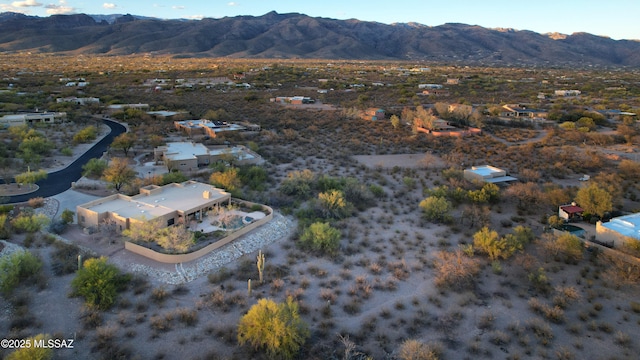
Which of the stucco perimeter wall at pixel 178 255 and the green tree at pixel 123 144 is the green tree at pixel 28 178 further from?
the stucco perimeter wall at pixel 178 255

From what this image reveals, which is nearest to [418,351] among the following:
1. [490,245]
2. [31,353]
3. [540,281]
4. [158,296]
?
[540,281]

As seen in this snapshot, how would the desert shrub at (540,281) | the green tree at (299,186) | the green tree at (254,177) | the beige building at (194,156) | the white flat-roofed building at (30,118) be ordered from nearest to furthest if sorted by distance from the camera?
the desert shrub at (540,281)
the green tree at (299,186)
the green tree at (254,177)
the beige building at (194,156)
the white flat-roofed building at (30,118)

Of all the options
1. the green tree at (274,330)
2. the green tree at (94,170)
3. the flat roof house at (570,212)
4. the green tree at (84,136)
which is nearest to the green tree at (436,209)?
the flat roof house at (570,212)

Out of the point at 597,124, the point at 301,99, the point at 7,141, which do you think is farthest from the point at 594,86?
the point at 7,141

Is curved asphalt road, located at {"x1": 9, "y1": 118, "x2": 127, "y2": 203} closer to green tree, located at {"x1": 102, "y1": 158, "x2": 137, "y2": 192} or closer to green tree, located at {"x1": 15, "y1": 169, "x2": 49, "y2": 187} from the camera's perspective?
green tree, located at {"x1": 15, "y1": 169, "x2": 49, "y2": 187}

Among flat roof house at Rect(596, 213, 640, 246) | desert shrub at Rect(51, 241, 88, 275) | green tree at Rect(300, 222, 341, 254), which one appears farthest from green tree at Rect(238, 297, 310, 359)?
flat roof house at Rect(596, 213, 640, 246)

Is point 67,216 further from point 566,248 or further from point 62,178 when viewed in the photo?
point 566,248
